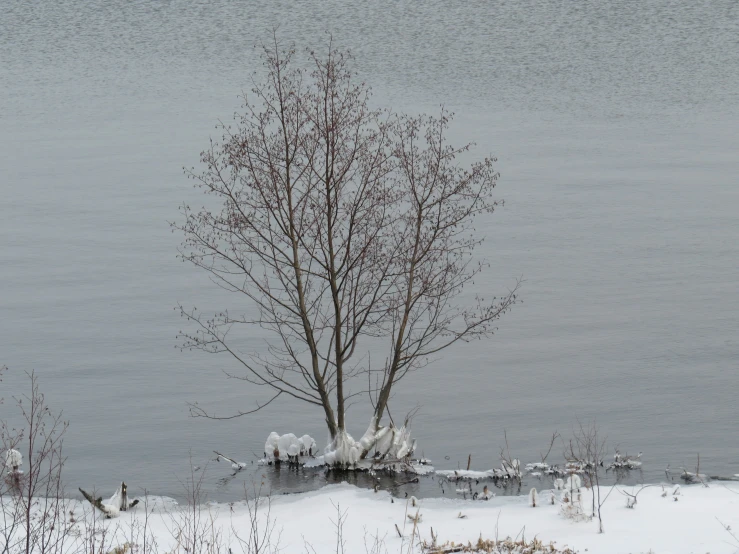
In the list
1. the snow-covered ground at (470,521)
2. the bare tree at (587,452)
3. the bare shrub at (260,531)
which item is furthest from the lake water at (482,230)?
the snow-covered ground at (470,521)

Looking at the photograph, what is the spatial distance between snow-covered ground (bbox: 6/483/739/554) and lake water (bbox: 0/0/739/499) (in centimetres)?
181

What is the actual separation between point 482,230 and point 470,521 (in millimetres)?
17170

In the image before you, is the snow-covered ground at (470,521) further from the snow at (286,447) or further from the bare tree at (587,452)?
the snow at (286,447)

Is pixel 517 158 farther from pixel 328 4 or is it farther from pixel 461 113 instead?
pixel 328 4

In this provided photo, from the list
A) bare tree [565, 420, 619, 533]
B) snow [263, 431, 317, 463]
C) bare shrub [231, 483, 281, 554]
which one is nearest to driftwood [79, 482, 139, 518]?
bare shrub [231, 483, 281, 554]

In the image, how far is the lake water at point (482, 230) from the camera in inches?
767

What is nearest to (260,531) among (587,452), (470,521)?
(470,521)

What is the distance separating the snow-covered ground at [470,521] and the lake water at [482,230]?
1811mm

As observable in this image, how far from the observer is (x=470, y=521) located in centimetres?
1365

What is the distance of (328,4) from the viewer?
5491 centimetres

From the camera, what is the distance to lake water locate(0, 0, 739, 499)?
1948 cm

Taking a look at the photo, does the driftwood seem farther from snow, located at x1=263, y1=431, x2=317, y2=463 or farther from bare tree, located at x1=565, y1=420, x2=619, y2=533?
bare tree, located at x1=565, y1=420, x2=619, y2=533

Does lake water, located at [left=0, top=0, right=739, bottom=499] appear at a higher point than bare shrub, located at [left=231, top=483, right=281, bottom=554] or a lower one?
higher

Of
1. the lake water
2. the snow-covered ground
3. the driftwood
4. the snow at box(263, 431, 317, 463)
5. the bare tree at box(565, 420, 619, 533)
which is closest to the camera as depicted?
the snow-covered ground
